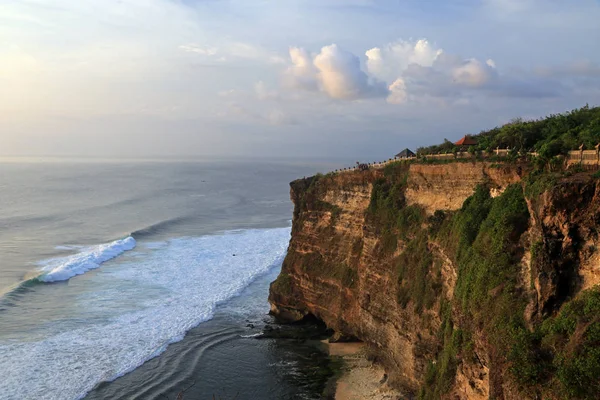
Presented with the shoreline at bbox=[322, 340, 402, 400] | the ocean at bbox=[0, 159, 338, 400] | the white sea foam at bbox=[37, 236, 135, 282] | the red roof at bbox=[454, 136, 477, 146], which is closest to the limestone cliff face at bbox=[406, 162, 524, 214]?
the red roof at bbox=[454, 136, 477, 146]

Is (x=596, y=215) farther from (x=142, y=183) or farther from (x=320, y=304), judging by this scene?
(x=142, y=183)

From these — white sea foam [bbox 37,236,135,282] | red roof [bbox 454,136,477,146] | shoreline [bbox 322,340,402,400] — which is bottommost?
shoreline [bbox 322,340,402,400]

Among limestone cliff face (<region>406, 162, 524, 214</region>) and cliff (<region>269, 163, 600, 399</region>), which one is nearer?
cliff (<region>269, 163, 600, 399</region>)

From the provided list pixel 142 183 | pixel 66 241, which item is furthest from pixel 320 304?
pixel 142 183

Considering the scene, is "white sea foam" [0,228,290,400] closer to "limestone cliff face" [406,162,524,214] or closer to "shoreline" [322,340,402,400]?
"shoreline" [322,340,402,400]

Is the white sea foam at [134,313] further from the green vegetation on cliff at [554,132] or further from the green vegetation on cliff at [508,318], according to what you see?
the green vegetation on cliff at [554,132]

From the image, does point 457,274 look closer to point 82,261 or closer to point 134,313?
point 134,313

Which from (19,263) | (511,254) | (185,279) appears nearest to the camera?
(511,254)

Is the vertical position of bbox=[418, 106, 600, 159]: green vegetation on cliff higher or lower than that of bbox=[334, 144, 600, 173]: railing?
higher
